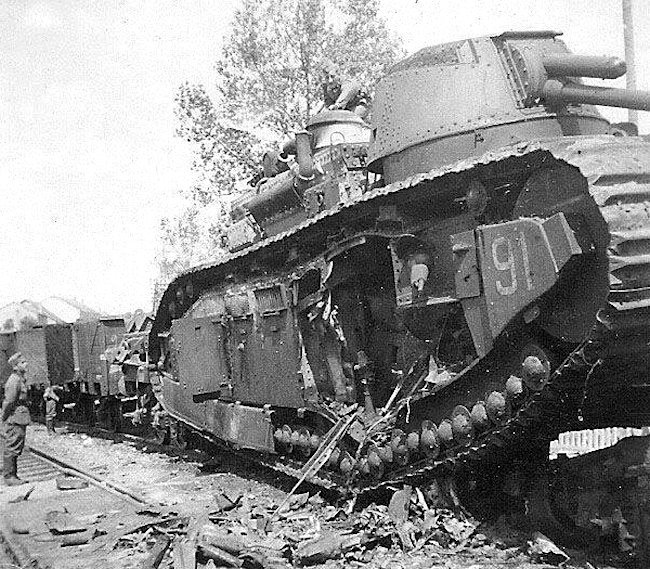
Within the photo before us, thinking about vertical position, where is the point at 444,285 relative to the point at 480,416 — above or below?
above

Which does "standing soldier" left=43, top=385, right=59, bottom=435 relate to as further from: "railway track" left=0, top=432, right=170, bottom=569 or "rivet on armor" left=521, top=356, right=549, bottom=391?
"rivet on armor" left=521, top=356, right=549, bottom=391

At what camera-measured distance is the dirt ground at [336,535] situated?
226 inches

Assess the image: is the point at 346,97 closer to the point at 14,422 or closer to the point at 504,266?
the point at 504,266

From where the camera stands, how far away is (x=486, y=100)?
6688 mm

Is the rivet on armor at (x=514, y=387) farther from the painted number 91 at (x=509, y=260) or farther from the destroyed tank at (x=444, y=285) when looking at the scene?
the painted number 91 at (x=509, y=260)

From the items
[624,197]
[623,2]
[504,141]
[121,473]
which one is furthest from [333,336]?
[623,2]

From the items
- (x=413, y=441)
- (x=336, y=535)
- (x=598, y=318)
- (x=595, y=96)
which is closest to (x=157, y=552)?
(x=336, y=535)

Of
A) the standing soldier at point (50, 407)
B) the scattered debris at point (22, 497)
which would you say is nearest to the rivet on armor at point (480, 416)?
the scattered debris at point (22, 497)

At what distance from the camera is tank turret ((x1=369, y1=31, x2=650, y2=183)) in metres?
6.43

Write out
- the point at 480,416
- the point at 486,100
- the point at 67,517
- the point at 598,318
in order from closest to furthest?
the point at 598,318 < the point at 480,416 < the point at 486,100 < the point at 67,517

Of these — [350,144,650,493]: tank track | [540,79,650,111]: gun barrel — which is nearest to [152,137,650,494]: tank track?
[350,144,650,493]: tank track

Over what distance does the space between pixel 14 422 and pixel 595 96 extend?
800 centimetres

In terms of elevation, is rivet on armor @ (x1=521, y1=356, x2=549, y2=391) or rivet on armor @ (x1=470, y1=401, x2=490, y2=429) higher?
rivet on armor @ (x1=521, y1=356, x2=549, y2=391)

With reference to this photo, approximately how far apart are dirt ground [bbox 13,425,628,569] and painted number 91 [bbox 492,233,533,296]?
185 centimetres
